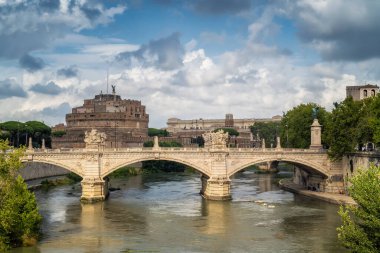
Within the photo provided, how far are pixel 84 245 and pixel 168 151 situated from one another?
25.5 meters

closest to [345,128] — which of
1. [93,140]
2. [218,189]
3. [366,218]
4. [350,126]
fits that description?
[350,126]

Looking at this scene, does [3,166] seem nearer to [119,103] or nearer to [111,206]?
[111,206]

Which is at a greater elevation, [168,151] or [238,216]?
[168,151]

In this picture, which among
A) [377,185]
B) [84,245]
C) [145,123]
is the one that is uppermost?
[145,123]

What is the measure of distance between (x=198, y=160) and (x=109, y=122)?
76.1 m

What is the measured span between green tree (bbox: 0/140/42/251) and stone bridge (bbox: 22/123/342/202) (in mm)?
21307

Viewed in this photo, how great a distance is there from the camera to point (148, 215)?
56094mm

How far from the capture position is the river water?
42.4m

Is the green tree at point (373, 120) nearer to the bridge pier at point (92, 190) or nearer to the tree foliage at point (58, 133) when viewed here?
the bridge pier at point (92, 190)

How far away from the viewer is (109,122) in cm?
13975

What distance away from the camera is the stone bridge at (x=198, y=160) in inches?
2511

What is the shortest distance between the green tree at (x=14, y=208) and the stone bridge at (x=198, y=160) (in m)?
21.3

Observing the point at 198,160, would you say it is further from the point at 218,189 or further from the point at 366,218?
the point at 366,218

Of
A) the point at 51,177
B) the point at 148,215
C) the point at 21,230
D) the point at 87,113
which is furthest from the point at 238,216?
the point at 87,113
